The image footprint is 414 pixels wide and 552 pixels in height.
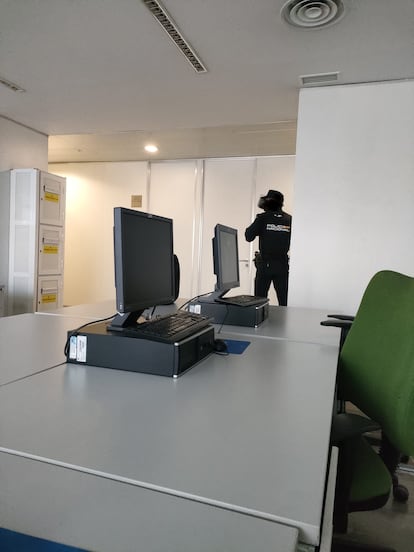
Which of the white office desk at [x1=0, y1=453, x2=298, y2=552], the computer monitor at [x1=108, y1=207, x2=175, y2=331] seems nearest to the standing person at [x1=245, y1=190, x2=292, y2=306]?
the computer monitor at [x1=108, y1=207, x2=175, y2=331]

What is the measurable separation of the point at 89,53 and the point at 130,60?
0.31m

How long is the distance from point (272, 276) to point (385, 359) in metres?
2.74

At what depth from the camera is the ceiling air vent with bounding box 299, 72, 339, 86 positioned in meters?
3.21

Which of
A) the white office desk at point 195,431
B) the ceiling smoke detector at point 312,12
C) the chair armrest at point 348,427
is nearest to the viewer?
the white office desk at point 195,431

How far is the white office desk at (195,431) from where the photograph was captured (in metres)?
0.60

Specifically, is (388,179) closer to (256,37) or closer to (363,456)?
(256,37)

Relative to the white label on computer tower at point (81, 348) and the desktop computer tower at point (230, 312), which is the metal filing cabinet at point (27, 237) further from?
the white label on computer tower at point (81, 348)

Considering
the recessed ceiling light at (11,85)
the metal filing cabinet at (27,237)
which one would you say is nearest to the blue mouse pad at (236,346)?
the recessed ceiling light at (11,85)

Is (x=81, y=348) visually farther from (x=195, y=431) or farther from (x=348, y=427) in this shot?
(x=348, y=427)

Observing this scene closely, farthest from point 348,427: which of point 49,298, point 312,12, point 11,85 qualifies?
point 49,298

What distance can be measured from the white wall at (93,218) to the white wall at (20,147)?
1.77m

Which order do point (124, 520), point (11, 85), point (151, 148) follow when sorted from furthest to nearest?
point (151, 148), point (11, 85), point (124, 520)

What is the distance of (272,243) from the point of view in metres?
3.99

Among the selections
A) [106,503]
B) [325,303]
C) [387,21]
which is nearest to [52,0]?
[387,21]
